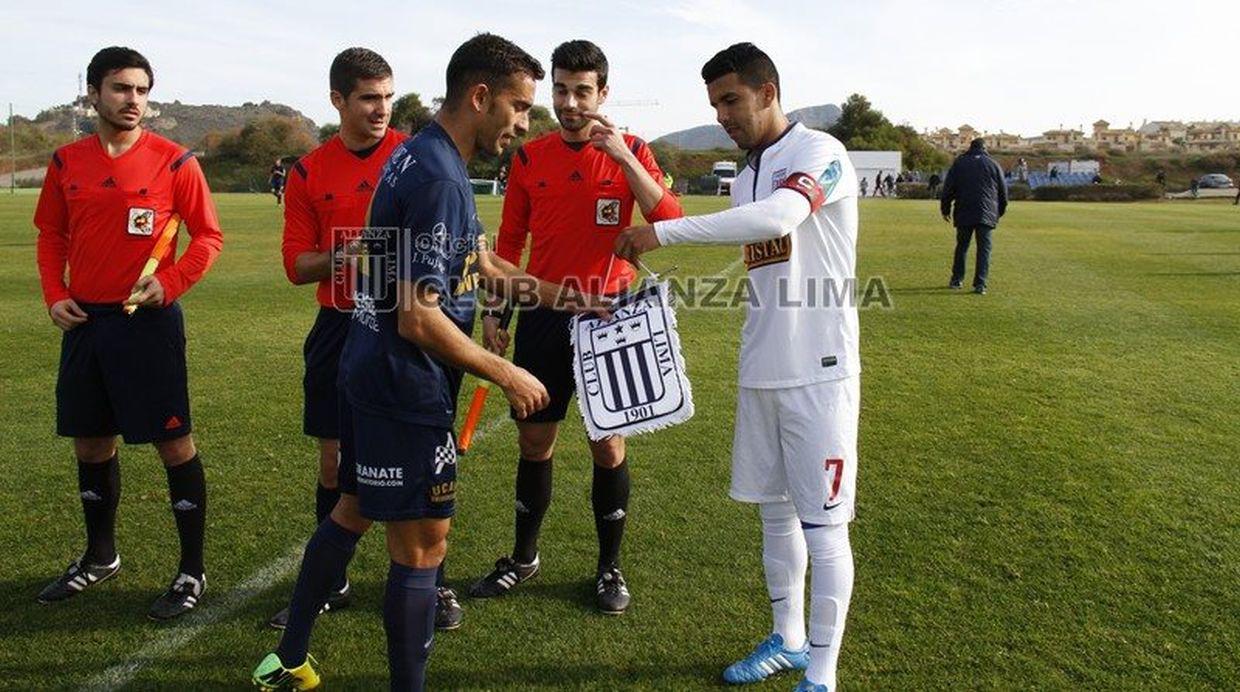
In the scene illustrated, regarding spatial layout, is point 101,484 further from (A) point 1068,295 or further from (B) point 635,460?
(A) point 1068,295

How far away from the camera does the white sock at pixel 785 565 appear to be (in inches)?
147

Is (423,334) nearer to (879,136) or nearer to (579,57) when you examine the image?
(579,57)

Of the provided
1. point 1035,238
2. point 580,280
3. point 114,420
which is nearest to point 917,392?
point 580,280

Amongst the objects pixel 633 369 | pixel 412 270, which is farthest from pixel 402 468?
pixel 633 369

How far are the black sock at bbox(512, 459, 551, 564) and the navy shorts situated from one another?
1.43m

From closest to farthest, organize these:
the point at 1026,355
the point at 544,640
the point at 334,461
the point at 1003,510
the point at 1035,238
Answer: the point at 544,640
the point at 334,461
the point at 1003,510
the point at 1026,355
the point at 1035,238

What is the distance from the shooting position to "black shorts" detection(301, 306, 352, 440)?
13.6 ft

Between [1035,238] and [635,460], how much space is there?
2000 cm

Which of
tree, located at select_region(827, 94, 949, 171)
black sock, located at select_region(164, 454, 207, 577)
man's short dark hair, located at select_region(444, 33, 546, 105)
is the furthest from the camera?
tree, located at select_region(827, 94, 949, 171)

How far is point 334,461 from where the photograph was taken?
4.31m

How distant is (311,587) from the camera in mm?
3549

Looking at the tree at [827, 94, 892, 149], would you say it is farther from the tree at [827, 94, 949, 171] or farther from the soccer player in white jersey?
the soccer player in white jersey

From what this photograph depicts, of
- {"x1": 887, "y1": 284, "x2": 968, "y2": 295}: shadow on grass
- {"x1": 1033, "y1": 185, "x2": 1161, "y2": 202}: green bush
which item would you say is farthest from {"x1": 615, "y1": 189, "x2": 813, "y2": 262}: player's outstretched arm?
{"x1": 1033, "y1": 185, "x2": 1161, "y2": 202}: green bush

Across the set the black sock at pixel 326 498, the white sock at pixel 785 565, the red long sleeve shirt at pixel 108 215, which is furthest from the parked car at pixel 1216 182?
the red long sleeve shirt at pixel 108 215
